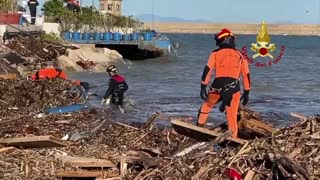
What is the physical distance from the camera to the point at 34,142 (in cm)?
775

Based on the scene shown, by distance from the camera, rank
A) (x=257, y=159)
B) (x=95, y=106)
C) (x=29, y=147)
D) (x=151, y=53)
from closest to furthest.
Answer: (x=257, y=159)
(x=29, y=147)
(x=95, y=106)
(x=151, y=53)

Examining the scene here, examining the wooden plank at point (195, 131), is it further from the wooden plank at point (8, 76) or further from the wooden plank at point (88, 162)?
the wooden plank at point (8, 76)

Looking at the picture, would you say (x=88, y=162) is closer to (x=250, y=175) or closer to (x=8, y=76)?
(x=250, y=175)

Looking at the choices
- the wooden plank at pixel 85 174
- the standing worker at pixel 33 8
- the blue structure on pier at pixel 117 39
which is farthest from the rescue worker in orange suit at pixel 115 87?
the blue structure on pier at pixel 117 39

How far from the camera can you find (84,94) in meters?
14.7

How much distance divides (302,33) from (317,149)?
18655cm

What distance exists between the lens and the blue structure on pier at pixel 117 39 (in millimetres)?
42000

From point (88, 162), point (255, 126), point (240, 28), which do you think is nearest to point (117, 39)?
point (255, 126)

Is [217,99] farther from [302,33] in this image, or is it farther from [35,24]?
[302,33]

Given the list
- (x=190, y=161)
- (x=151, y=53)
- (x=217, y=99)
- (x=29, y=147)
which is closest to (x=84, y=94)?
(x=217, y=99)

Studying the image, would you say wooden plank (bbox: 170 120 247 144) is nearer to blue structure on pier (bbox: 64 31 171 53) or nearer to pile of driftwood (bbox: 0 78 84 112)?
pile of driftwood (bbox: 0 78 84 112)

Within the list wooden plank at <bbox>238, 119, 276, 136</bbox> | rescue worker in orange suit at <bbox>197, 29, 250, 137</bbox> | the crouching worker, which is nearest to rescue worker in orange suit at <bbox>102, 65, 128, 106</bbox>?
the crouching worker

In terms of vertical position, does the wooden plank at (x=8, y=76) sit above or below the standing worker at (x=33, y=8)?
below

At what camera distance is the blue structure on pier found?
4200 centimetres
